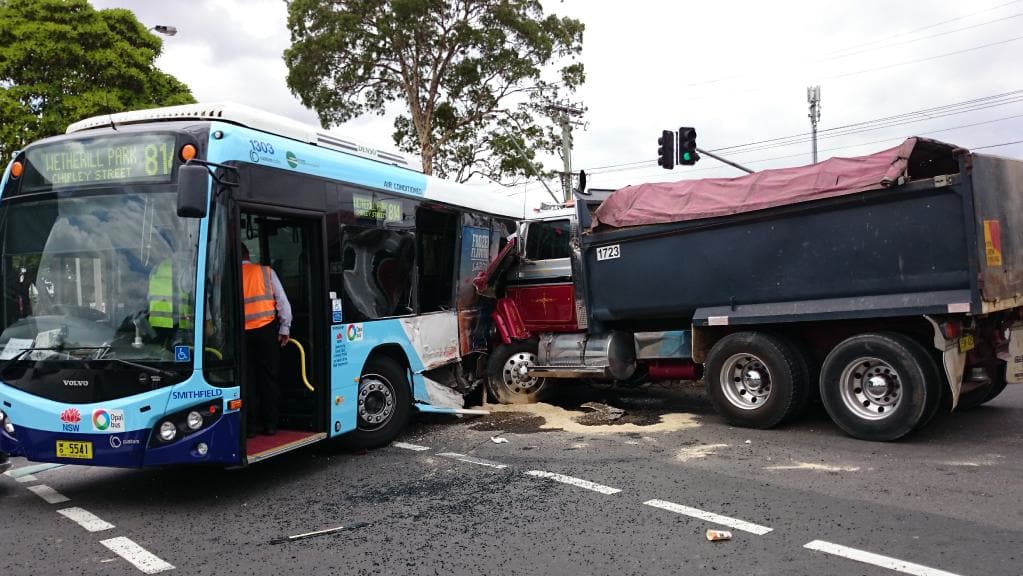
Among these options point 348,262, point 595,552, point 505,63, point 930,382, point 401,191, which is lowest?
point 595,552

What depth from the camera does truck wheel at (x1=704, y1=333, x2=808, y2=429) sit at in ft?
23.5

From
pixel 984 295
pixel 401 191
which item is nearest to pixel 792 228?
pixel 984 295

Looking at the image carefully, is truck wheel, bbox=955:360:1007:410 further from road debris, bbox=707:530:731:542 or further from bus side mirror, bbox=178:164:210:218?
bus side mirror, bbox=178:164:210:218

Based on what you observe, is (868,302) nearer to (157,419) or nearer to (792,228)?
(792,228)

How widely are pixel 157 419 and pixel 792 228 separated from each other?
5714mm

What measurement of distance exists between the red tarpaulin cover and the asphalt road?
89.5 inches

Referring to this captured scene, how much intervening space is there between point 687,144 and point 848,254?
12.9 meters

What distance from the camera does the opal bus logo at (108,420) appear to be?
510 centimetres

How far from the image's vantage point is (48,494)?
19.5 feet

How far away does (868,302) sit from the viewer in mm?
6691

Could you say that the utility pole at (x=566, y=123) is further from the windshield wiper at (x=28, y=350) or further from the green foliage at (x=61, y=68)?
the windshield wiper at (x=28, y=350)

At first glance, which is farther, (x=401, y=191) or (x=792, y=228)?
(x=401, y=191)

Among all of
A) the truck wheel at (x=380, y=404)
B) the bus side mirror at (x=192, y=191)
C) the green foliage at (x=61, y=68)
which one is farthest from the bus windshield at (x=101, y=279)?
the green foliage at (x=61, y=68)

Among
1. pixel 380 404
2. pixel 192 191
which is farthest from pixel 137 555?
pixel 380 404
